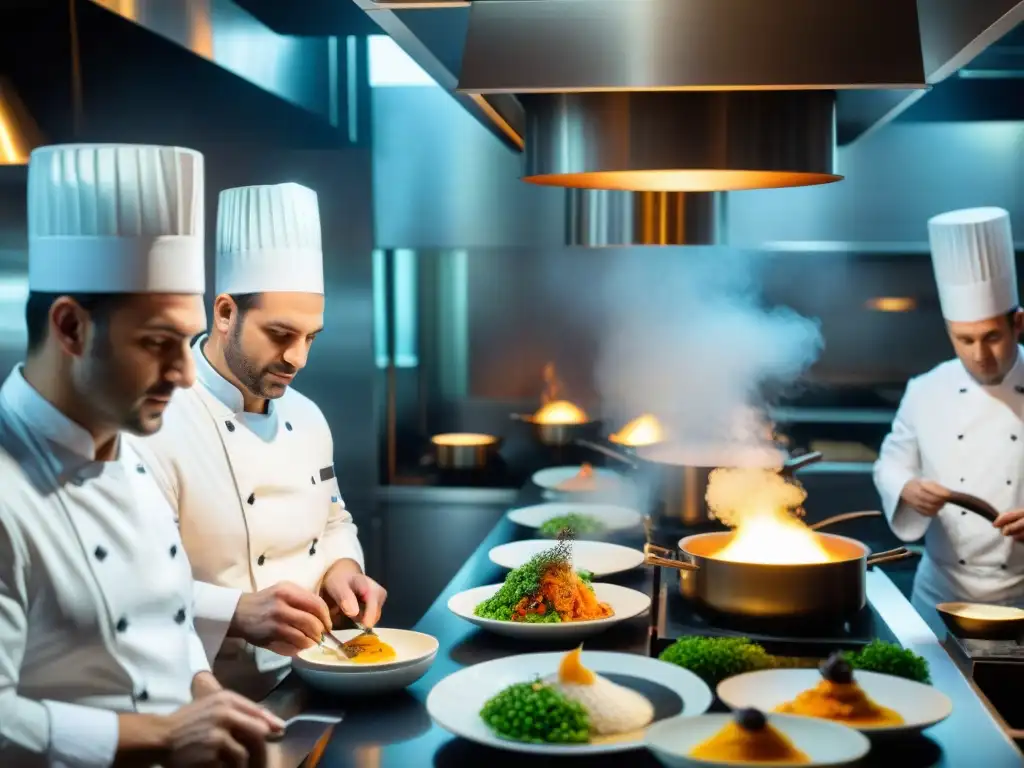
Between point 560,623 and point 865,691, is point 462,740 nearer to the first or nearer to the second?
point 560,623

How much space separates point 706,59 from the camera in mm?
1600

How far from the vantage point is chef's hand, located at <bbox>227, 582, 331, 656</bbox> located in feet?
5.86

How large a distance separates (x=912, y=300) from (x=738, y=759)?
3664mm

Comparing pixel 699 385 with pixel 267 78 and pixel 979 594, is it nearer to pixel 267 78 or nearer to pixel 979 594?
pixel 979 594

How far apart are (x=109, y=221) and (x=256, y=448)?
34.1 inches

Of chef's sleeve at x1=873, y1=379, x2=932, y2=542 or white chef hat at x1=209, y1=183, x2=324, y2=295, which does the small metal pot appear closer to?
chef's sleeve at x1=873, y1=379, x2=932, y2=542

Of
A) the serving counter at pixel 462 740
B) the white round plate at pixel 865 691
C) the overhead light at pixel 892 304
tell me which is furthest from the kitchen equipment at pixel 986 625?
the overhead light at pixel 892 304

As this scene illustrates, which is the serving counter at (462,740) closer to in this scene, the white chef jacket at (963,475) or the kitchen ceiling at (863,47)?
the kitchen ceiling at (863,47)

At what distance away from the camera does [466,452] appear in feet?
14.8

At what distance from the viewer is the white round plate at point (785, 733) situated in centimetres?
125

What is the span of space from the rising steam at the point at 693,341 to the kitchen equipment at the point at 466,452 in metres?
0.54

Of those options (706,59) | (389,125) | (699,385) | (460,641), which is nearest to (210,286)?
(389,125)

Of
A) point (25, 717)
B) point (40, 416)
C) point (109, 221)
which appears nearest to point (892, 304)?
point (109, 221)

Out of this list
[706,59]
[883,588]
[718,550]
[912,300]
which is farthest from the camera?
[912,300]
